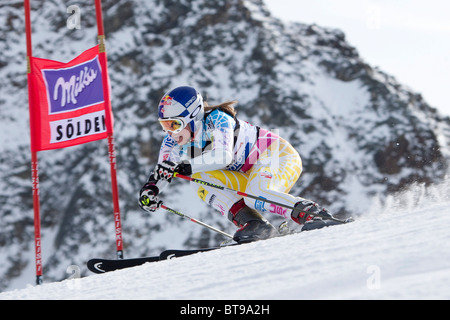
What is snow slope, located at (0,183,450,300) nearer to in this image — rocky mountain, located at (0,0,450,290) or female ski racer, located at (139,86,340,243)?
female ski racer, located at (139,86,340,243)

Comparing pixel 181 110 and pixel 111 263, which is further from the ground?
pixel 181 110

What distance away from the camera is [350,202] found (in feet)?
58.3

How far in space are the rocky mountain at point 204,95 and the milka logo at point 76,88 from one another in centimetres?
947

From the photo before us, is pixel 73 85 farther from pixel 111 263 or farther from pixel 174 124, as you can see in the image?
pixel 174 124

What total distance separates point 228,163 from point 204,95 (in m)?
15.3

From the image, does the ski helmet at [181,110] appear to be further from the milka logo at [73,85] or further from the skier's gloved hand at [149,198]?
the milka logo at [73,85]

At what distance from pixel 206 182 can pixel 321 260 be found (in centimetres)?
232

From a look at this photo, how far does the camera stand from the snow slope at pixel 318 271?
6.95ft

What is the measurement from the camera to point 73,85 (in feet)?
23.9

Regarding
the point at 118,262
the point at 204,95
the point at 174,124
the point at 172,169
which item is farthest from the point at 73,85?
the point at 204,95

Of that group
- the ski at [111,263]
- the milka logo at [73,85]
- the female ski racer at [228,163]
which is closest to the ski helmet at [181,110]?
the female ski racer at [228,163]

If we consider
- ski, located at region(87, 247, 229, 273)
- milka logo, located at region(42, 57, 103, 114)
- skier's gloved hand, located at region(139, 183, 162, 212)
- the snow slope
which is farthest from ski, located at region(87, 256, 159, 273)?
milka logo, located at region(42, 57, 103, 114)

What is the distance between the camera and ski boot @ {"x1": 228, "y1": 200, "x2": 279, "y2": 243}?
4.85 m
